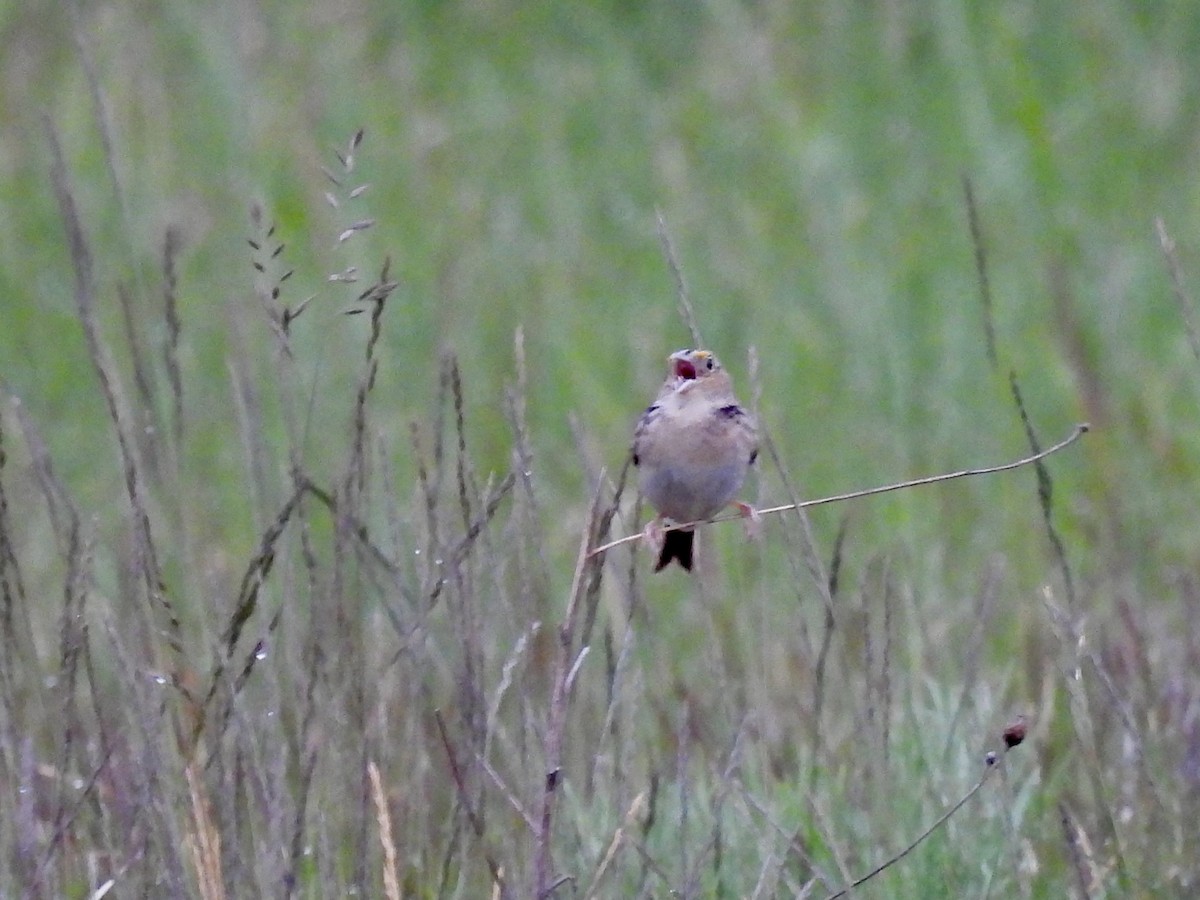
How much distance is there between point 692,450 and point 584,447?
33 cm

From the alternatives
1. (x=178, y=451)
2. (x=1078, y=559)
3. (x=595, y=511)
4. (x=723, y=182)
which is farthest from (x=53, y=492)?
(x=723, y=182)

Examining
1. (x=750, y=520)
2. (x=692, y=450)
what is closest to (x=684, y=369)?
(x=692, y=450)

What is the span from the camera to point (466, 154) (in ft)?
31.9

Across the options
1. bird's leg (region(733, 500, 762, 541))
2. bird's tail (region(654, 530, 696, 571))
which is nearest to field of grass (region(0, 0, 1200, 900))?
bird's leg (region(733, 500, 762, 541))

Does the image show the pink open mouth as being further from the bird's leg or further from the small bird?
the bird's leg

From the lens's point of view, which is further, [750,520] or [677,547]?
[677,547]

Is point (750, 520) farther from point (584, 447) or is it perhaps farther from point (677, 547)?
point (584, 447)

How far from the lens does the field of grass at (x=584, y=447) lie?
9.73 feet

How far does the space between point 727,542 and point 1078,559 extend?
3.15 feet

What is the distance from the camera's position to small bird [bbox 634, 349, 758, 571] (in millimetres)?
3656

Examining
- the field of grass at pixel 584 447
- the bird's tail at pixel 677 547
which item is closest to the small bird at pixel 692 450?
the bird's tail at pixel 677 547

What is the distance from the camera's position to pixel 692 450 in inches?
144

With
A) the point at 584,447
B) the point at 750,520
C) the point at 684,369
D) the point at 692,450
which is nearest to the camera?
the point at 584,447

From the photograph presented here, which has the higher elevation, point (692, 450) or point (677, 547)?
point (692, 450)
